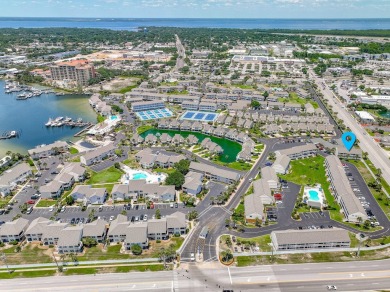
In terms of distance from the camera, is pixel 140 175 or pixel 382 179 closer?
pixel 382 179

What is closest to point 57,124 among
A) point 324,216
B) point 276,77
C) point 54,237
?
point 54,237

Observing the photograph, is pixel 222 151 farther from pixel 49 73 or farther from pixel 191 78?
pixel 49 73

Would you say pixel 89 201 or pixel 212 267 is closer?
pixel 212 267

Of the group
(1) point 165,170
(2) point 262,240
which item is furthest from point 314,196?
(1) point 165,170

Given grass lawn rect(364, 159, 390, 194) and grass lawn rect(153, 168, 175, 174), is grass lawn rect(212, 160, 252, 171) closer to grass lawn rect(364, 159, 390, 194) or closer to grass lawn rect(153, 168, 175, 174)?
grass lawn rect(153, 168, 175, 174)

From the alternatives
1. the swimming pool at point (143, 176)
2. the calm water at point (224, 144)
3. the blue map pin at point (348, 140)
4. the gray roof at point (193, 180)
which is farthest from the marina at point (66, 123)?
the blue map pin at point (348, 140)

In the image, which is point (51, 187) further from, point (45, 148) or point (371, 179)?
point (371, 179)
